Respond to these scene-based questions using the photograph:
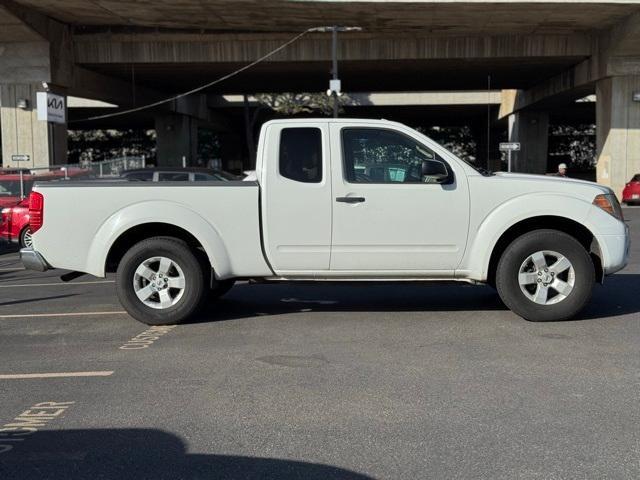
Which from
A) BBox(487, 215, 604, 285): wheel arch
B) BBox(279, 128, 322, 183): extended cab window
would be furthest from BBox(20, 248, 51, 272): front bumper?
BBox(487, 215, 604, 285): wheel arch

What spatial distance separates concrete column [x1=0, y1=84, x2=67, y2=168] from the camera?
2883 cm

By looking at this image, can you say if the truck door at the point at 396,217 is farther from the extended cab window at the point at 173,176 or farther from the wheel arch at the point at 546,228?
the extended cab window at the point at 173,176

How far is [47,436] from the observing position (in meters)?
4.45

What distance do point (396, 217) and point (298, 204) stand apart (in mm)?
993

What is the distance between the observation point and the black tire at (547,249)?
7281 mm

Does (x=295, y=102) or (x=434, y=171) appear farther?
(x=295, y=102)

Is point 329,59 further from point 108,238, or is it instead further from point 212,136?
point 212,136

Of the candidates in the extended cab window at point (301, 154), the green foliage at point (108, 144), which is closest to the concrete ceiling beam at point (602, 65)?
the extended cab window at point (301, 154)

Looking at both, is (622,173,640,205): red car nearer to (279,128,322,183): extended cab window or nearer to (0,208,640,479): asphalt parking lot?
(0,208,640,479): asphalt parking lot

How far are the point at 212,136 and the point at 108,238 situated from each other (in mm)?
71920

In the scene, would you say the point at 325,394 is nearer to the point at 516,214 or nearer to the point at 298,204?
the point at 298,204

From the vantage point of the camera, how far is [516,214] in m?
7.27

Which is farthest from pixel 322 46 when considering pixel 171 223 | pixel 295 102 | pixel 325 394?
pixel 325 394

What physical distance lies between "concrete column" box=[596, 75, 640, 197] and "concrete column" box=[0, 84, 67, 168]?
74.5 ft
